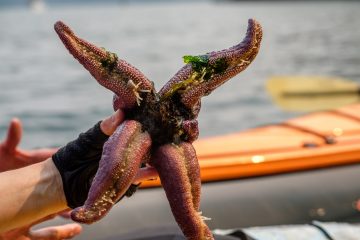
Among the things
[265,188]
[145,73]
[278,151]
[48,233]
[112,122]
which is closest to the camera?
[112,122]

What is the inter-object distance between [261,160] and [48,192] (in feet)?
5.52

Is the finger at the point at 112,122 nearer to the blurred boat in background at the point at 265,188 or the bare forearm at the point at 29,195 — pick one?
the bare forearm at the point at 29,195

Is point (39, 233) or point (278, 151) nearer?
point (39, 233)

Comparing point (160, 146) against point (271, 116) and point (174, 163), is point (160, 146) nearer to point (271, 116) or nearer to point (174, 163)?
point (174, 163)

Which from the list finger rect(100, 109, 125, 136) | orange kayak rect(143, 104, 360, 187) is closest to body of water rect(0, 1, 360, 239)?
orange kayak rect(143, 104, 360, 187)

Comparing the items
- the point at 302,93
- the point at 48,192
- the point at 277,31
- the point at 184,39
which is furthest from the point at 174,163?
the point at 277,31

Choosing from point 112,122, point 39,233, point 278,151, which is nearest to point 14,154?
point 39,233

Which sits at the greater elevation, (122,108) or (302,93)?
(122,108)

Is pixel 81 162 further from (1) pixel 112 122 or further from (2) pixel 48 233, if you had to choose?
(2) pixel 48 233

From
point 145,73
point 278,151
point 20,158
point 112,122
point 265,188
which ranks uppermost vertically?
point 112,122

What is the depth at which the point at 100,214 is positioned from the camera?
129 centimetres

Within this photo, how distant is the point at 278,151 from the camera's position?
10.6 ft

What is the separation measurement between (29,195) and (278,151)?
1.89 metres

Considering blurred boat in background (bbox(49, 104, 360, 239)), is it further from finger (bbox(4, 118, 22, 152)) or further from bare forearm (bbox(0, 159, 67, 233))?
bare forearm (bbox(0, 159, 67, 233))
